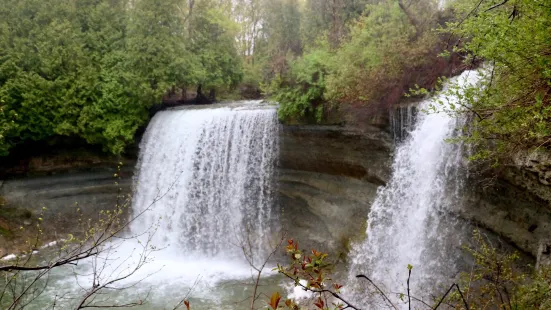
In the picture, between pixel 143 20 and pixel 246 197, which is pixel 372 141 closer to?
pixel 246 197

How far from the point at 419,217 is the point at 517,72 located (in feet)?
12.2

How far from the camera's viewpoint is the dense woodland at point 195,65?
7.97m

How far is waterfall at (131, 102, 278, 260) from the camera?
431 inches

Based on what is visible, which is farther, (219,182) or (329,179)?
(219,182)

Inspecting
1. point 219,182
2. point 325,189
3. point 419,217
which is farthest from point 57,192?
point 419,217

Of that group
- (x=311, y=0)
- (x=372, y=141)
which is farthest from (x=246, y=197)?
(x=311, y=0)

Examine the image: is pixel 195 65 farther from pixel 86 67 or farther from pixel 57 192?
pixel 57 192

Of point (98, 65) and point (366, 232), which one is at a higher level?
point (98, 65)

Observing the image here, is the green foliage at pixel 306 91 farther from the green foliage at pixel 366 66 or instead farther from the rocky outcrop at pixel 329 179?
the rocky outcrop at pixel 329 179

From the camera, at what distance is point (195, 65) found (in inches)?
555

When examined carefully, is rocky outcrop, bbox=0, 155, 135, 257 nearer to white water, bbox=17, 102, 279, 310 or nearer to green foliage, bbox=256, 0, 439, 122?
white water, bbox=17, 102, 279, 310

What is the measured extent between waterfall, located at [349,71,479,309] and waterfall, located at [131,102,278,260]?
3.48 m

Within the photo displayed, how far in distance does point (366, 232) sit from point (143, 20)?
10.2 meters

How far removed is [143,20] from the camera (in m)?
13.0
